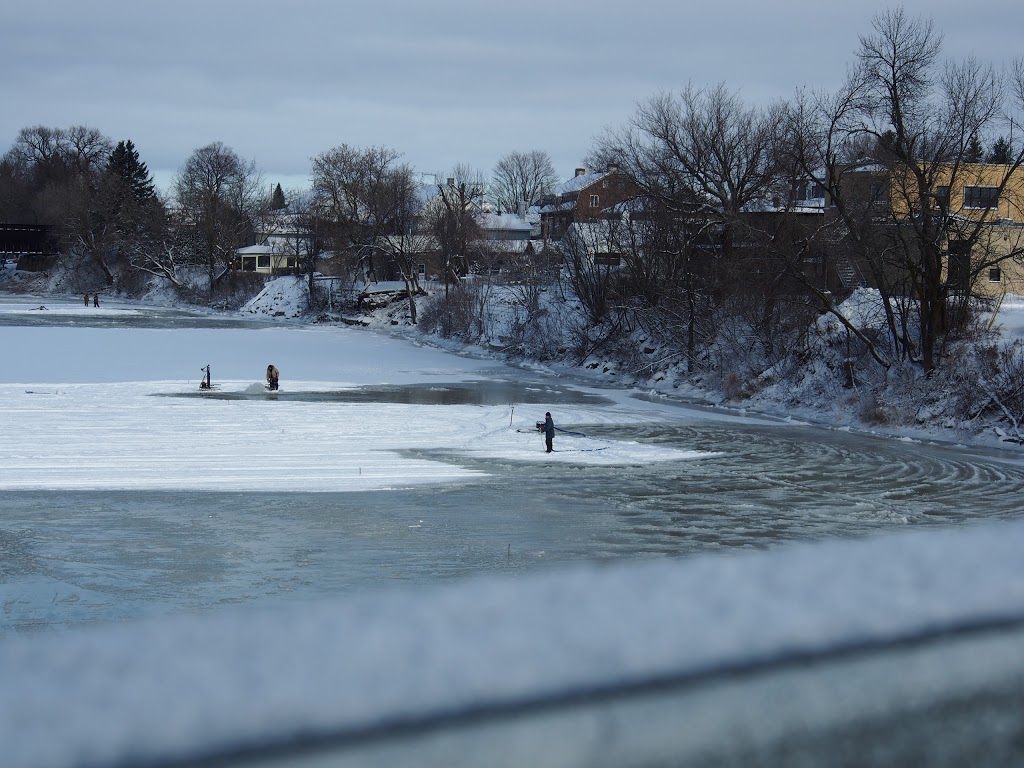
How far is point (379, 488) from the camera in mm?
19578

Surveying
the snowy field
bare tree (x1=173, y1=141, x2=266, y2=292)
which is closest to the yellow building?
the snowy field

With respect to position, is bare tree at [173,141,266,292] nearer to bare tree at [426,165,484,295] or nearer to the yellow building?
bare tree at [426,165,484,295]

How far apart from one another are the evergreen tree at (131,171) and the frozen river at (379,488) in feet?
290

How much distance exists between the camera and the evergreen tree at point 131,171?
4678 inches

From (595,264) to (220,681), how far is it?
52.9 m

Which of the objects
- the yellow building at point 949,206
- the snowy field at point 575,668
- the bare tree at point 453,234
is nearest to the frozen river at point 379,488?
the yellow building at point 949,206

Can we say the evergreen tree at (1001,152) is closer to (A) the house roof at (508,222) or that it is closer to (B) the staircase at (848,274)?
(B) the staircase at (848,274)

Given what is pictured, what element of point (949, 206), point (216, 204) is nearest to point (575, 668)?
point (949, 206)

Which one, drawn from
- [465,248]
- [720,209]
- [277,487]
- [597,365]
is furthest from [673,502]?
[465,248]

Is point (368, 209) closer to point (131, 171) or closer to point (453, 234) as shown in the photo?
point (453, 234)

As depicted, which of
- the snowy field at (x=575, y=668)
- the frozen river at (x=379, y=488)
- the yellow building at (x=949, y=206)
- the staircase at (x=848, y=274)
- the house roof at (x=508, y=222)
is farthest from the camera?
the house roof at (x=508, y=222)

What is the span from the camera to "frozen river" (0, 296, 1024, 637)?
1378 cm

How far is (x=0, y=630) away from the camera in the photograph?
1098 cm

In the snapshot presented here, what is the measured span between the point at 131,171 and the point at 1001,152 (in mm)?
106140
